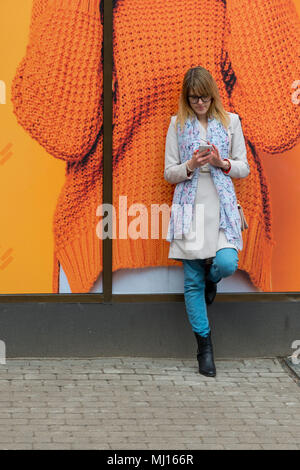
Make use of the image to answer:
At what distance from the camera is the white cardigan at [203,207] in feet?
19.2

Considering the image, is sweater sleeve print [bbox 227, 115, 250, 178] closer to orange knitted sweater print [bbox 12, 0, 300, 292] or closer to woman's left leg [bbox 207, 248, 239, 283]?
orange knitted sweater print [bbox 12, 0, 300, 292]

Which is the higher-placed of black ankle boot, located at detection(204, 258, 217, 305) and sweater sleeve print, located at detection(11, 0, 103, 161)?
sweater sleeve print, located at detection(11, 0, 103, 161)

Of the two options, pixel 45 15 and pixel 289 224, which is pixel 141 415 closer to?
pixel 289 224

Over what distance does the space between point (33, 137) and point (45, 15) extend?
2.79ft

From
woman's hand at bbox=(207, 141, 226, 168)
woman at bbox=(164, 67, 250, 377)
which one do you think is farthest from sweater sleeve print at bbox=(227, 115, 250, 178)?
woman's hand at bbox=(207, 141, 226, 168)

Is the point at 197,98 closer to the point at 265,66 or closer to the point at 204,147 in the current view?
the point at 204,147

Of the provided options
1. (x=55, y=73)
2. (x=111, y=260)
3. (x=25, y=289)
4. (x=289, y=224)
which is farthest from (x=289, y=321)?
(x=55, y=73)

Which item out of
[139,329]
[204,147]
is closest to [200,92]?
[204,147]

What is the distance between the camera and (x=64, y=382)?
571 cm

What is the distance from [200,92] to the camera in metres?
5.79

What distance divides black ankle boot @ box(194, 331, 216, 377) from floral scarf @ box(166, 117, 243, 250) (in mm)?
686

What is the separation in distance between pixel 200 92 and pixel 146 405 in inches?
82.0

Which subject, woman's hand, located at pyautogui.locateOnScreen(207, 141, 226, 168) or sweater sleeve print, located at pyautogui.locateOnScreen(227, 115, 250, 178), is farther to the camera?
sweater sleeve print, located at pyautogui.locateOnScreen(227, 115, 250, 178)

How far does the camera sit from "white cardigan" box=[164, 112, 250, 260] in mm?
5840
